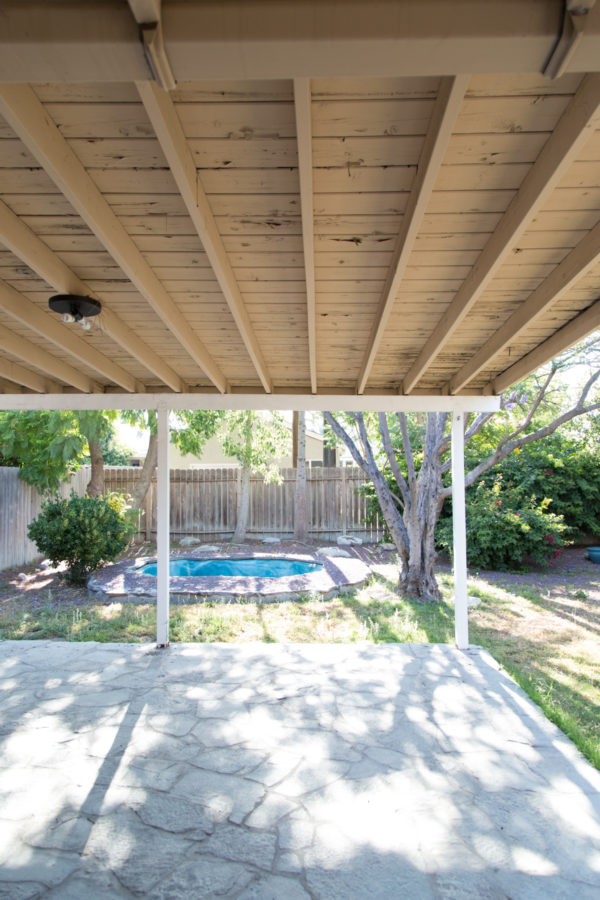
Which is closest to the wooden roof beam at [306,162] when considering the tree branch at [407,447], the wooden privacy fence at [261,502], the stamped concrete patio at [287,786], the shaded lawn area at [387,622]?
the stamped concrete patio at [287,786]

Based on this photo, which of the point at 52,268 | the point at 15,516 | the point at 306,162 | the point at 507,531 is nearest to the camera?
the point at 306,162

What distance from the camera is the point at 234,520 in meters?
12.1

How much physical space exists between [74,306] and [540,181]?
6.45 ft

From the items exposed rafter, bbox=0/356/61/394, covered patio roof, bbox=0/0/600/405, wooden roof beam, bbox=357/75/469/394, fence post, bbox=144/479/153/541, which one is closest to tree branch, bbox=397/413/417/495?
covered patio roof, bbox=0/0/600/405

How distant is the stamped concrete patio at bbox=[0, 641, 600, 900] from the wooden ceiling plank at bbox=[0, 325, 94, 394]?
219 cm

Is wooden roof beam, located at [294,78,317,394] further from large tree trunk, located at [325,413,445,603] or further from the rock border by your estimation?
the rock border

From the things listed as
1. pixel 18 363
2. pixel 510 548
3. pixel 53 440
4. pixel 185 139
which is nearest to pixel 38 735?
pixel 18 363

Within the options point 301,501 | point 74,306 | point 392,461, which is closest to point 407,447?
point 392,461

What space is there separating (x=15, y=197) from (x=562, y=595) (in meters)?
7.57

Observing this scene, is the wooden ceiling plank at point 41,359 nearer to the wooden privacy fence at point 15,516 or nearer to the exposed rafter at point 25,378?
the exposed rafter at point 25,378

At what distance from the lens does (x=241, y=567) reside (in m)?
9.20

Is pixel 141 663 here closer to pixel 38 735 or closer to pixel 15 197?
pixel 38 735

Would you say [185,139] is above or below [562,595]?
above

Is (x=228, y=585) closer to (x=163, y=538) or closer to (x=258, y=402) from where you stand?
(x=163, y=538)
